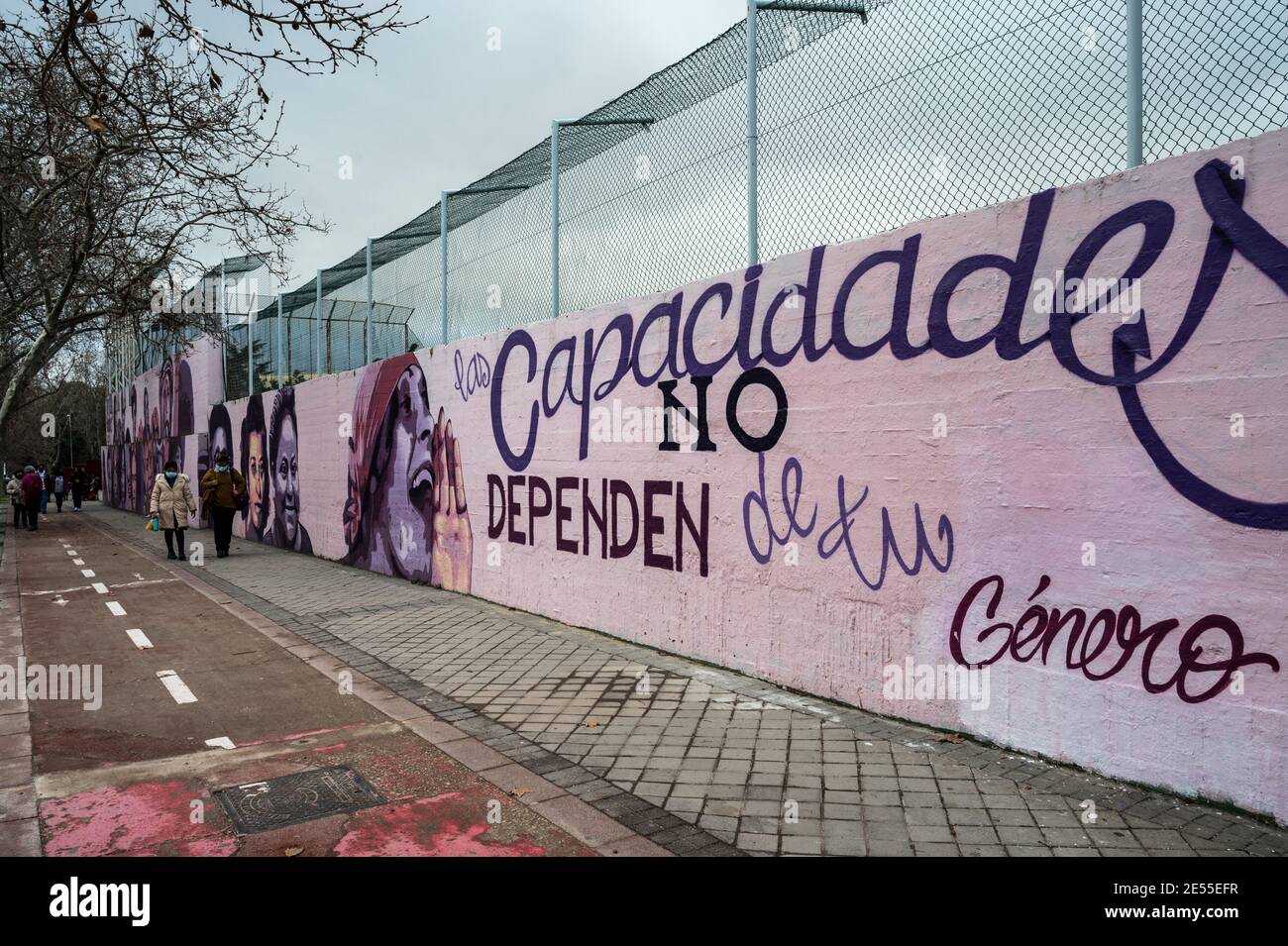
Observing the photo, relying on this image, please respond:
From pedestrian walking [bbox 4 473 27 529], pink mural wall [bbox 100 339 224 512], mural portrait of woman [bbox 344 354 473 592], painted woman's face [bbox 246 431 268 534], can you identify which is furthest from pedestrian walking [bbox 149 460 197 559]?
pedestrian walking [bbox 4 473 27 529]

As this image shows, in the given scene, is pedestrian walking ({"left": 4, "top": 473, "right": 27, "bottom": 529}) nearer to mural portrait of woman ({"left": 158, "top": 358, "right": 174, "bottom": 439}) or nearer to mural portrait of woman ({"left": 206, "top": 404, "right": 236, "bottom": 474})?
mural portrait of woman ({"left": 158, "top": 358, "right": 174, "bottom": 439})

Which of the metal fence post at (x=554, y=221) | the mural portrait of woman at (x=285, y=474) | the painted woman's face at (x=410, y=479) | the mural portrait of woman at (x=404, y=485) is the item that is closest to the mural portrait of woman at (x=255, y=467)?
the mural portrait of woman at (x=285, y=474)

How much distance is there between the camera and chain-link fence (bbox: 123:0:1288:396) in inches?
153

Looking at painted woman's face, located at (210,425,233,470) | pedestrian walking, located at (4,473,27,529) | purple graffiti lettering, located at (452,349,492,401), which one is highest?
purple graffiti lettering, located at (452,349,492,401)

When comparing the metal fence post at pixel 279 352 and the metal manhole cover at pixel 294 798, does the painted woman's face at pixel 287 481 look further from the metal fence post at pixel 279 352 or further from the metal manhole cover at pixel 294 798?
the metal manhole cover at pixel 294 798

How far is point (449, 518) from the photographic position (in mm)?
10117

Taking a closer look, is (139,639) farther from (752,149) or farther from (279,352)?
(279,352)

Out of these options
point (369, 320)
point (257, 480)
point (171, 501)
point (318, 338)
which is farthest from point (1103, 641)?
point (257, 480)

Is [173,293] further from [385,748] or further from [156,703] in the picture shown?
[385,748]

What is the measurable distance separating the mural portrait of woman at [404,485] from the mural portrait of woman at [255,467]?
495 centimetres

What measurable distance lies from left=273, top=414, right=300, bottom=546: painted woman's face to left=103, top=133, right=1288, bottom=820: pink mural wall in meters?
9.27

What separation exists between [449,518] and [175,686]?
420 centimetres

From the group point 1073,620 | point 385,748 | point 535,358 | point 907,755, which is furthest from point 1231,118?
point 535,358
